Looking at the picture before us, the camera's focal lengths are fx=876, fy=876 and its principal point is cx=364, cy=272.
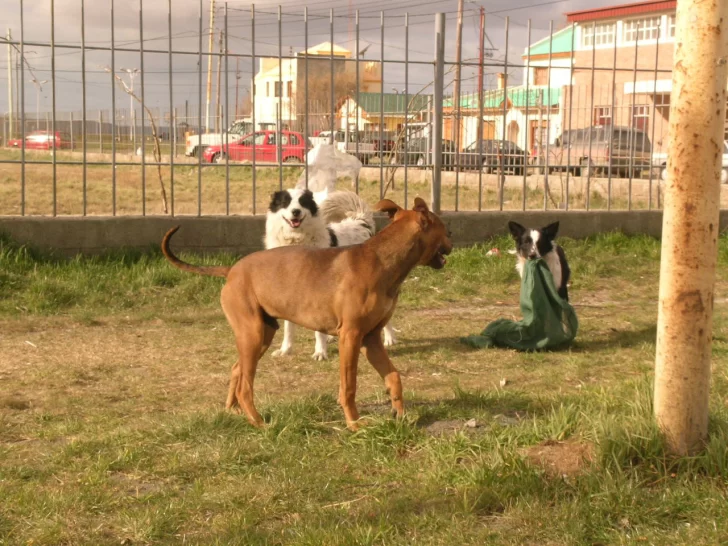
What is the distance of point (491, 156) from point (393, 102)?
1631mm

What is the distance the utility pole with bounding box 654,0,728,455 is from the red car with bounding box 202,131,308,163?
24.4 feet

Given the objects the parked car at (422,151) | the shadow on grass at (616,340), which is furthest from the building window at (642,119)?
the shadow on grass at (616,340)

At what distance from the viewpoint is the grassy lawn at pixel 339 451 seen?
356 centimetres

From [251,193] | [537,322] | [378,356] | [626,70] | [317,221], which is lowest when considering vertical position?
[537,322]

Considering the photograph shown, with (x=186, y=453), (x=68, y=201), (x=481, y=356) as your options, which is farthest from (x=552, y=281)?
(x=68, y=201)

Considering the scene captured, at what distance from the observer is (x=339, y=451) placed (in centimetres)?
447

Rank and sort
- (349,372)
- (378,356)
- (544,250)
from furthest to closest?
1. (544,250)
2. (378,356)
3. (349,372)

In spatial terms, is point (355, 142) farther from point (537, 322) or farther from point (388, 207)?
point (388, 207)

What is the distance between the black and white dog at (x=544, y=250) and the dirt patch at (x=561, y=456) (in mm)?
3840

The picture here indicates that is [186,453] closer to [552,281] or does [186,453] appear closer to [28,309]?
[552,281]

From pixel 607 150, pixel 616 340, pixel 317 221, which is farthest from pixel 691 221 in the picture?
pixel 607 150

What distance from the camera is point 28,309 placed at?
28.0 ft

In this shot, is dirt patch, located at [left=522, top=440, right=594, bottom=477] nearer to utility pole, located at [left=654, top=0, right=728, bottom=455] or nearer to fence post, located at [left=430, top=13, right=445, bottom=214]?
utility pole, located at [left=654, top=0, right=728, bottom=455]

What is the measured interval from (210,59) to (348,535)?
8237 mm
